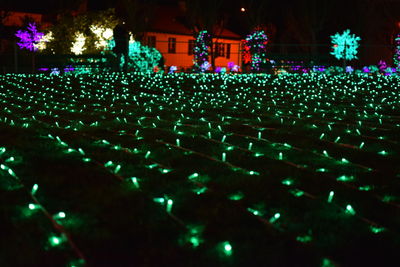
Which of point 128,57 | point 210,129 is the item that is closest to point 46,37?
point 128,57

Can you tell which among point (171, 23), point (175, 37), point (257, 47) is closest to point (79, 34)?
point (257, 47)

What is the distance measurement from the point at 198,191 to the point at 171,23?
39.1 metres

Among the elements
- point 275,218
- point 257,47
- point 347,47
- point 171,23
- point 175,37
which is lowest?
point 275,218

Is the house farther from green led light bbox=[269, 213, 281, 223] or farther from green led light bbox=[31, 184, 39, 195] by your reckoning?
green led light bbox=[269, 213, 281, 223]

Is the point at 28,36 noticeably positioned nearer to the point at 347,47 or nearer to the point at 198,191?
the point at 347,47

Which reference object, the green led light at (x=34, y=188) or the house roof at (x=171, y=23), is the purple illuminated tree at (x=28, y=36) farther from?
the green led light at (x=34, y=188)

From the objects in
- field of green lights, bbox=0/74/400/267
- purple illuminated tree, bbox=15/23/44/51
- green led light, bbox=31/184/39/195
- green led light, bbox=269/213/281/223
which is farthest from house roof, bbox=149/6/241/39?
green led light, bbox=269/213/281/223

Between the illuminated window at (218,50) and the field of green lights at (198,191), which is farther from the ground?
the illuminated window at (218,50)

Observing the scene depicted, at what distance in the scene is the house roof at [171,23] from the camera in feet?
129

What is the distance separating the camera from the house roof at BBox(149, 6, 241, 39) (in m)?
39.4

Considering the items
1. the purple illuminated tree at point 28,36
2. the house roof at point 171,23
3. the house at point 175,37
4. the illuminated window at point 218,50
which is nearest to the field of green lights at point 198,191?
the illuminated window at point 218,50

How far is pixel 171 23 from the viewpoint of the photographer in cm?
4116

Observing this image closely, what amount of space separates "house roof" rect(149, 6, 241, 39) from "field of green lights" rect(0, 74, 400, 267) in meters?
33.1

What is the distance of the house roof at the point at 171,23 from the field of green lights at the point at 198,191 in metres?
33.1
